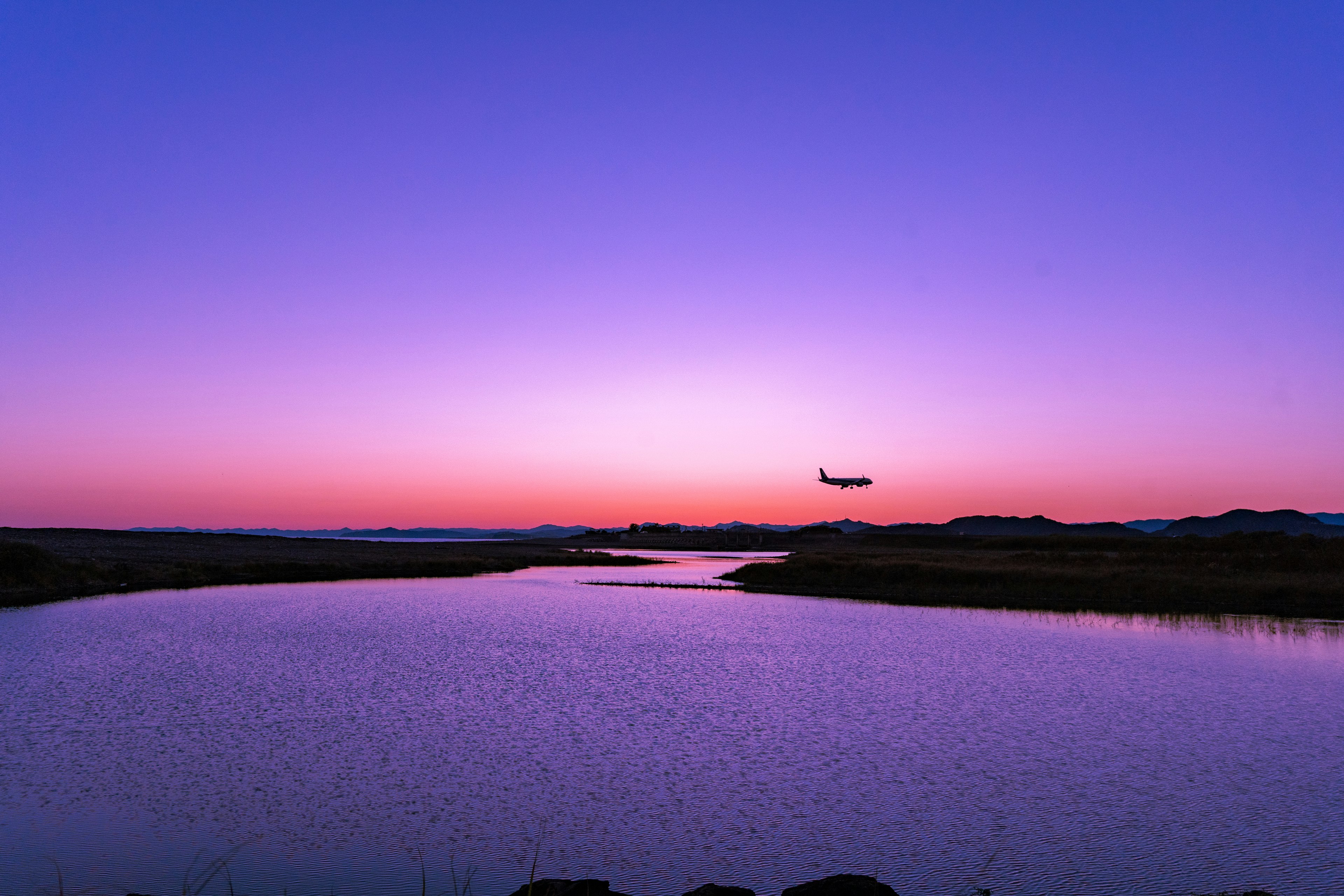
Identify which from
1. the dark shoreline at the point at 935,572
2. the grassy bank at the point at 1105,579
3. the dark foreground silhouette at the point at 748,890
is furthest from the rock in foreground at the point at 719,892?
the grassy bank at the point at 1105,579

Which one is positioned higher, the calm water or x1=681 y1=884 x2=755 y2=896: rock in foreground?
x1=681 y1=884 x2=755 y2=896: rock in foreground

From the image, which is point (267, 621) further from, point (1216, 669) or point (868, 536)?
point (868, 536)

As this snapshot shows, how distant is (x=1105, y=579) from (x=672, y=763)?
40277 millimetres

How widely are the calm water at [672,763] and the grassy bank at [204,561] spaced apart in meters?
20.7

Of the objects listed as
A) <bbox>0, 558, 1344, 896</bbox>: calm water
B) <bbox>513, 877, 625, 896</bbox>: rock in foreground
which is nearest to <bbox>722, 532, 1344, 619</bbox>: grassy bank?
<bbox>0, 558, 1344, 896</bbox>: calm water

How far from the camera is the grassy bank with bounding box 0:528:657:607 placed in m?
44.8

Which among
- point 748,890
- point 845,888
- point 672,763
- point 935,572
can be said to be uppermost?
point 845,888

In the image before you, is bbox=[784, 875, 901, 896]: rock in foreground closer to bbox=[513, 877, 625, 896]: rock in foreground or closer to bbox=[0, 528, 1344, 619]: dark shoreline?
bbox=[513, 877, 625, 896]: rock in foreground

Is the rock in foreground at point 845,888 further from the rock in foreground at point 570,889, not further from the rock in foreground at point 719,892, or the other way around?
the rock in foreground at point 570,889

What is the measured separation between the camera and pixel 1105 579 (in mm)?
46125

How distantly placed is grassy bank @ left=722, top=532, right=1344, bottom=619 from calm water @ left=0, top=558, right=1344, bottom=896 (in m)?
13.7

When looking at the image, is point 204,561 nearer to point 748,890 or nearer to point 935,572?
point 935,572

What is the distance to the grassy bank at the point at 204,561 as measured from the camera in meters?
44.8

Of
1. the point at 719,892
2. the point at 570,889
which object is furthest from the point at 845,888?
the point at 570,889
